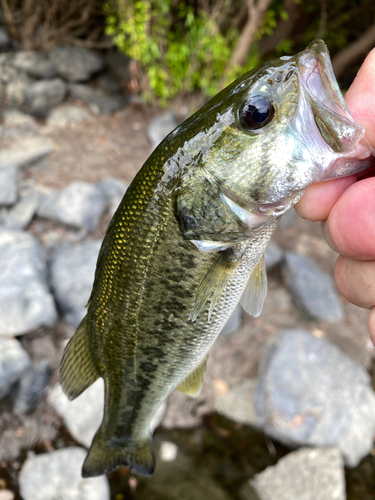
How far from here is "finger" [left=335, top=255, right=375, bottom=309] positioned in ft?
4.40

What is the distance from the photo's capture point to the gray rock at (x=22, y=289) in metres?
3.13

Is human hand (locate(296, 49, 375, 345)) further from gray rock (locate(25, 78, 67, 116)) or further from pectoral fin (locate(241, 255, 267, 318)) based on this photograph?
gray rock (locate(25, 78, 67, 116))

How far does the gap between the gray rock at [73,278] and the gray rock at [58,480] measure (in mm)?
1132

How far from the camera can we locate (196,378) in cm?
181

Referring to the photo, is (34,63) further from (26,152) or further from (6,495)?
(6,495)

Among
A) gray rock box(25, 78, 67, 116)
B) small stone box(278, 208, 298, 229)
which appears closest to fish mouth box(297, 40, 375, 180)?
small stone box(278, 208, 298, 229)

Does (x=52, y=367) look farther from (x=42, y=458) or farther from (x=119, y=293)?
(x=119, y=293)

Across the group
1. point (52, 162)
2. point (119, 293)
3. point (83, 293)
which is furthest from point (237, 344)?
point (52, 162)

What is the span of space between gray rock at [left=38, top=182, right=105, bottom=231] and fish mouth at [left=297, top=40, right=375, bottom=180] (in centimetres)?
355

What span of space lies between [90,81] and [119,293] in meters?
6.91

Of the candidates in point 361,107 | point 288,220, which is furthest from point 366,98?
point 288,220

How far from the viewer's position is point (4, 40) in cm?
600

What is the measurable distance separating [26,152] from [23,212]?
1402 mm

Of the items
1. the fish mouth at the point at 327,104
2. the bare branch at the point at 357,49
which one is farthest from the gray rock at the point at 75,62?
the fish mouth at the point at 327,104
